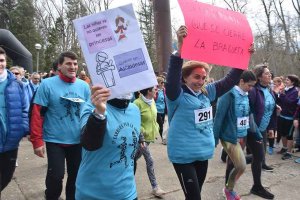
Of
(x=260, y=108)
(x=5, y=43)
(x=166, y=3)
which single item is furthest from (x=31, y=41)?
(x=260, y=108)

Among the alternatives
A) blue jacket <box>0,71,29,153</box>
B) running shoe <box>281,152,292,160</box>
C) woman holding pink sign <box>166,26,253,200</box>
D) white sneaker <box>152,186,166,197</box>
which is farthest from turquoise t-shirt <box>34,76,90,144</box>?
running shoe <box>281,152,292,160</box>

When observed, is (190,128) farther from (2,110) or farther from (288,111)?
(288,111)

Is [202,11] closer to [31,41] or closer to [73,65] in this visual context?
[73,65]

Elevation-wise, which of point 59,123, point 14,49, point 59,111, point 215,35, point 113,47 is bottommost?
point 59,123

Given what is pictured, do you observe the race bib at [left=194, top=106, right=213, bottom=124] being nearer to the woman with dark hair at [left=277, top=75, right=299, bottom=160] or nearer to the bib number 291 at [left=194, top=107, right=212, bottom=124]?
the bib number 291 at [left=194, top=107, right=212, bottom=124]

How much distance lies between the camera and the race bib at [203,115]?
338cm

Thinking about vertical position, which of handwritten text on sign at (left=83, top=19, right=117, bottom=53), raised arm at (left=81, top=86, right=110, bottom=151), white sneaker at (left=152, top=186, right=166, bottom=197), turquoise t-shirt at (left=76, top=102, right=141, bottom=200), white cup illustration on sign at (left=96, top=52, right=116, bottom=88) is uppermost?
handwritten text on sign at (left=83, top=19, right=117, bottom=53)

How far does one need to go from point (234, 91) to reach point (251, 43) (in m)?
1.03

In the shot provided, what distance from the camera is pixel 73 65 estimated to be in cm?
401

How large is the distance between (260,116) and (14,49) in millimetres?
19617

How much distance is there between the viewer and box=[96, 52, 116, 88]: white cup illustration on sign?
210 centimetres

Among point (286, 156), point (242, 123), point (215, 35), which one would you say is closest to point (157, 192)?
point (242, 123)

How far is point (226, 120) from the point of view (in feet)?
14.7

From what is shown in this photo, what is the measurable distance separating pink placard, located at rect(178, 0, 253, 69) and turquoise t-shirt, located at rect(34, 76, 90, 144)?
1.51 metres
